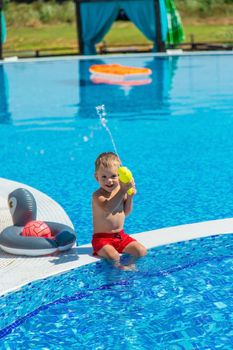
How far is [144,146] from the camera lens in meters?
10.8

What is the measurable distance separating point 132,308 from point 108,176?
1.07 metres

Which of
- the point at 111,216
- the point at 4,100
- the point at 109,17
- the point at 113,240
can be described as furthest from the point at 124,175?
the point at 109,17

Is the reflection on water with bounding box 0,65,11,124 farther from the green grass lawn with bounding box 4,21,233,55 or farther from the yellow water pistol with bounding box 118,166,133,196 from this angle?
the green grass lawn with bounding box 4,21,233,55

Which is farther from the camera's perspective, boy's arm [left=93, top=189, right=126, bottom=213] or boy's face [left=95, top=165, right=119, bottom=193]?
boy's arm [left=93, top=189, right=126, bottom=213]

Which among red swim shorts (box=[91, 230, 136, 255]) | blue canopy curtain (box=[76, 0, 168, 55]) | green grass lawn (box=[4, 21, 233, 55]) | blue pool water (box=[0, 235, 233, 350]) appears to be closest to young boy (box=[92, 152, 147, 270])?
red swim shorts (box=[91, 230, 136, 255])

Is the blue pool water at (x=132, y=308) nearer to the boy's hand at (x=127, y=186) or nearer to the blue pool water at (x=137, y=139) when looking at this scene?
the boy's hand at (x=127, y=186)

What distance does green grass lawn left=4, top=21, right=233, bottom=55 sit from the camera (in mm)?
38781

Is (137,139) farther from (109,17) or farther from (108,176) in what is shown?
(109,17)

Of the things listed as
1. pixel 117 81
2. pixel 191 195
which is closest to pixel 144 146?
pixel 191 195

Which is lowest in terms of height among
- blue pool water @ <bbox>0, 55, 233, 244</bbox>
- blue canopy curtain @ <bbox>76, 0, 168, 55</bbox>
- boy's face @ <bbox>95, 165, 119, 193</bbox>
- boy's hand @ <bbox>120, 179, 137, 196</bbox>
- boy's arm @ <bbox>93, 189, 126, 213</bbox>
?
blue pool water @ <bbox>0, 55, 233, 244</bbox>

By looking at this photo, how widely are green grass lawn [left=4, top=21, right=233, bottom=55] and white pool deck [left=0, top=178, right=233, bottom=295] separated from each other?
31938 mm

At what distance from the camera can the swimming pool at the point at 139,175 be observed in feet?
15.1

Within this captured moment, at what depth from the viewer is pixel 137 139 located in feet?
37.5

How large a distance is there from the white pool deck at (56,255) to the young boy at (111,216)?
0.16 metres
